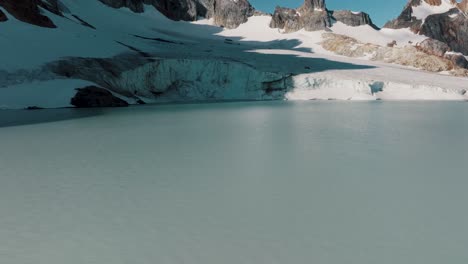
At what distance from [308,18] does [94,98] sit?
6185 cm

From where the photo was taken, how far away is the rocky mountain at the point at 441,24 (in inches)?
3415

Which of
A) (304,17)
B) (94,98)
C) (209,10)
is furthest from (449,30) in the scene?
(94,98)

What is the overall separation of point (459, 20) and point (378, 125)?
93757 mm

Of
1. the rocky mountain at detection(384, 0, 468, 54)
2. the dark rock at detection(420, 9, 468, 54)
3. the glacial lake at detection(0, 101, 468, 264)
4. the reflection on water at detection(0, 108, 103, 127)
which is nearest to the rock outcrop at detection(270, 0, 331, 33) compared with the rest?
the rocky mountain at detection(384, 0, 468, 54)

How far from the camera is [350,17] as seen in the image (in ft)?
272

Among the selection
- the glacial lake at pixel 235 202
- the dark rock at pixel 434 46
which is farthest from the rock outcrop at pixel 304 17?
the glacial lake at pixel 235 202

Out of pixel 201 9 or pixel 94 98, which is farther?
pixel 201 9

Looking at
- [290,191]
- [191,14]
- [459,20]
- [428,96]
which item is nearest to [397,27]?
[459,20]

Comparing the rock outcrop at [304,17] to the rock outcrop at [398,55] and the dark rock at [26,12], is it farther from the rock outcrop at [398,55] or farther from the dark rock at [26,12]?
the dark rock at [26,12]

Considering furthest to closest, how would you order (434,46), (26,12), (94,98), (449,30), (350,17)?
(449,30) → (350,17) → (434,46) → (26,12) → (94,98)

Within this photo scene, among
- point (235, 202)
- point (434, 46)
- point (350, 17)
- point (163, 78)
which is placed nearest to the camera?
point (235, 202)

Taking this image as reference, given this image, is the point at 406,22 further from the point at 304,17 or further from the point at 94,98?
the point at 94,98

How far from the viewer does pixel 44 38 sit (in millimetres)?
26016

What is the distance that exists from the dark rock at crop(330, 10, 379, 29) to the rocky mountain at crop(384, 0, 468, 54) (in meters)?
10.4
